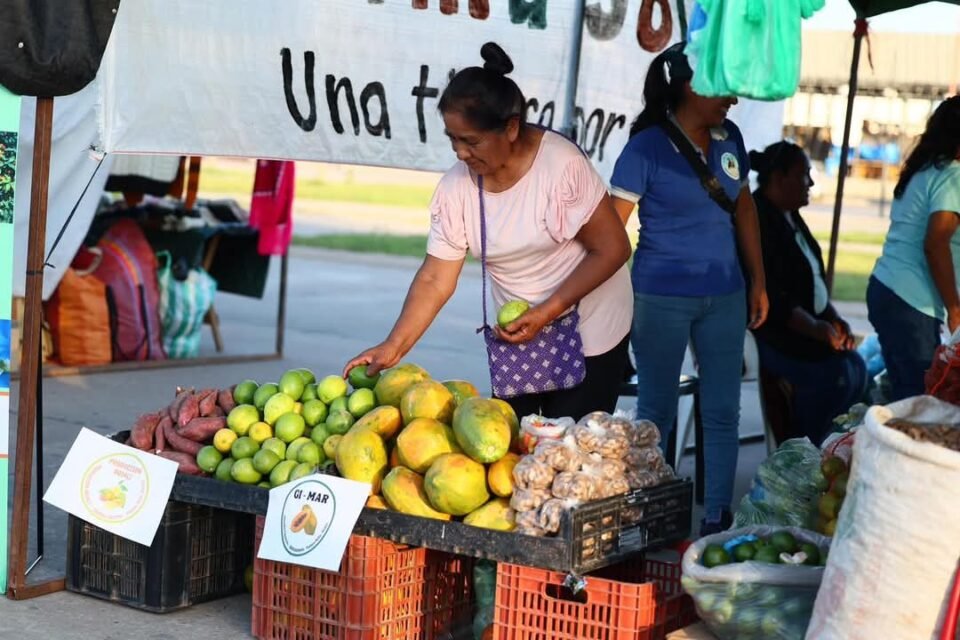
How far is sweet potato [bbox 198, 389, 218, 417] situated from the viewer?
15.9 feet

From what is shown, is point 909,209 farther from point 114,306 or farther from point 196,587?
point 114,306

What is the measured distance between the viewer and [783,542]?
404 centimetres

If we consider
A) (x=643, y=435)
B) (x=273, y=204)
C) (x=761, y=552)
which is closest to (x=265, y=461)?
(x=643, y=435)

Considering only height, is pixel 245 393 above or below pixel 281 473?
above

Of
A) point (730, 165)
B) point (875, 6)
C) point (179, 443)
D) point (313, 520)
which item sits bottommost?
point (313, 520)

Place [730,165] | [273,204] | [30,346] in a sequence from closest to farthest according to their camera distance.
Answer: [30,346] < [730,165] < [273,204]

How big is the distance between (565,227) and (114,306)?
5.78 m

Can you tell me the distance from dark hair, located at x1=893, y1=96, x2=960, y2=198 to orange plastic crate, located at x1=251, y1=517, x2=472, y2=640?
2.85 meters

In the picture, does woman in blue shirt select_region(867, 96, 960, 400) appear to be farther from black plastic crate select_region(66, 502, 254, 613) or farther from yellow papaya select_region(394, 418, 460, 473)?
black plastic crate select_region(66, 502, 254, 613)

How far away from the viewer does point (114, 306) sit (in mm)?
9688

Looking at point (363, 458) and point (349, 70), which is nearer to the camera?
point (363, 458)

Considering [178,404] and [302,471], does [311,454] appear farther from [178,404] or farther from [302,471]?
[178,404]

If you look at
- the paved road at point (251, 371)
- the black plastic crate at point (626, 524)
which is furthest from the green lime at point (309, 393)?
the black plastic crate at point (626, 524)

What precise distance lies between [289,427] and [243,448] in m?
0.16
